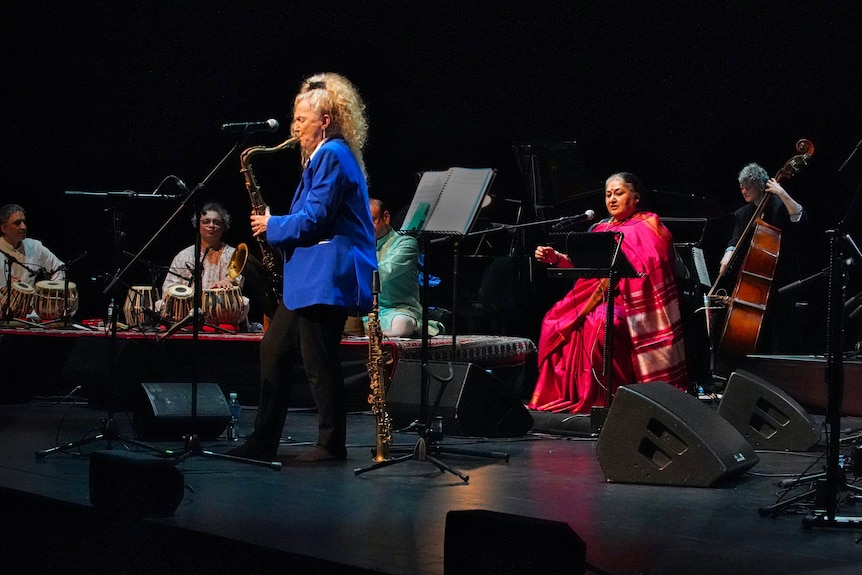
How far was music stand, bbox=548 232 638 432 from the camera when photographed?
530 centimetres

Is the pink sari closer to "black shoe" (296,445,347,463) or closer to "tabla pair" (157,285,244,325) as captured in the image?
"black shoe" (296,445,347,463)

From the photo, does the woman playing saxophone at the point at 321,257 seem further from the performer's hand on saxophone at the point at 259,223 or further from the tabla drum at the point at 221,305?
the tabla drum at the point at 221,305

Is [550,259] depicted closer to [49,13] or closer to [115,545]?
[115,545]

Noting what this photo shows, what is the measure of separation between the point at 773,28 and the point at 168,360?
478 cm

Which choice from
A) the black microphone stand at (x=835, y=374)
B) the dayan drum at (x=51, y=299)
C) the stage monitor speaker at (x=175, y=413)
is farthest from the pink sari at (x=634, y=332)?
the dayan drum at (x=51, y=299)

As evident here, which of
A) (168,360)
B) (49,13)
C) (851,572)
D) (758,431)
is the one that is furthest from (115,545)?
(49,13)

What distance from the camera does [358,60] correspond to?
8578mm

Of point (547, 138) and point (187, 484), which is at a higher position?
point (547, 138)

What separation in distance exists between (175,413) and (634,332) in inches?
110

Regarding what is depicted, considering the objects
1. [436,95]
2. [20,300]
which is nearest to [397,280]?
[436,95]

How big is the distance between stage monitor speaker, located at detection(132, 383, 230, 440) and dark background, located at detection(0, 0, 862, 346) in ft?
9.70

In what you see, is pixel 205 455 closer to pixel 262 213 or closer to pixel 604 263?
pixel 262 213

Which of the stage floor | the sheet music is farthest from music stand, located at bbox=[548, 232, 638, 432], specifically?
the sheet music

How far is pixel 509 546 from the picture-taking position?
7.10 feet
